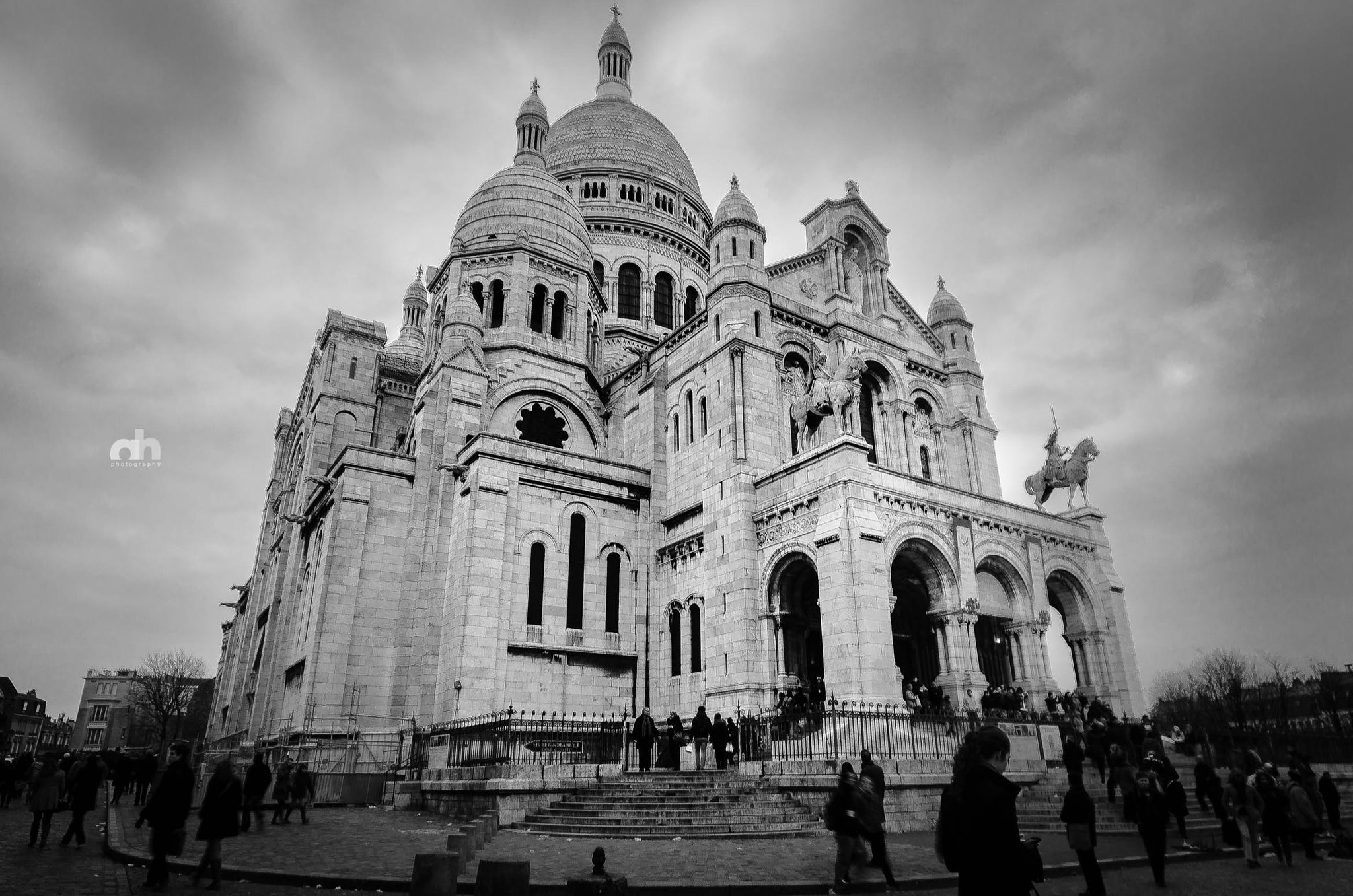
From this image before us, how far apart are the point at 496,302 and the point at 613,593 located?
47.4 ft

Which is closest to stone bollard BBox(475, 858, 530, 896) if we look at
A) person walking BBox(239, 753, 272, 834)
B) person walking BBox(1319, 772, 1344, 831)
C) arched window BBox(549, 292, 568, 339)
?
person walking BBox(239, 753, 272, 834)

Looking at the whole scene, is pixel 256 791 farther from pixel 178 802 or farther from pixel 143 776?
pixel 143 776

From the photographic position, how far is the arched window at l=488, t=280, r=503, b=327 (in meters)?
35.8

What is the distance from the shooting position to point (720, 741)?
66.4ft

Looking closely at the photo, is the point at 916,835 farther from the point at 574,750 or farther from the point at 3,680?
the point at 3,680

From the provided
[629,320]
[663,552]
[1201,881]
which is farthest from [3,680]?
[1201,881]

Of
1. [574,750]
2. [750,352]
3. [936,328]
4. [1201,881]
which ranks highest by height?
[936,328]

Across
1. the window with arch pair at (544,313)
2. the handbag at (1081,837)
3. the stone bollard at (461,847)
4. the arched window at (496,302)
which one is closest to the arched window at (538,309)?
the window with arch pair at (544,313)

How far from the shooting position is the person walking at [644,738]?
20.5 meters

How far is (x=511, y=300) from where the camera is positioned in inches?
1393

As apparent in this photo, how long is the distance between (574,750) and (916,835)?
932 cm

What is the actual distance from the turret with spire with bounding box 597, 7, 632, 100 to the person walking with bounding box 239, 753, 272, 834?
192 feet

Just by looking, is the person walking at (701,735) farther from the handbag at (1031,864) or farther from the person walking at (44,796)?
the handbag at (1031,864)

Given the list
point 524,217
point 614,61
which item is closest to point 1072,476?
point 524,217
